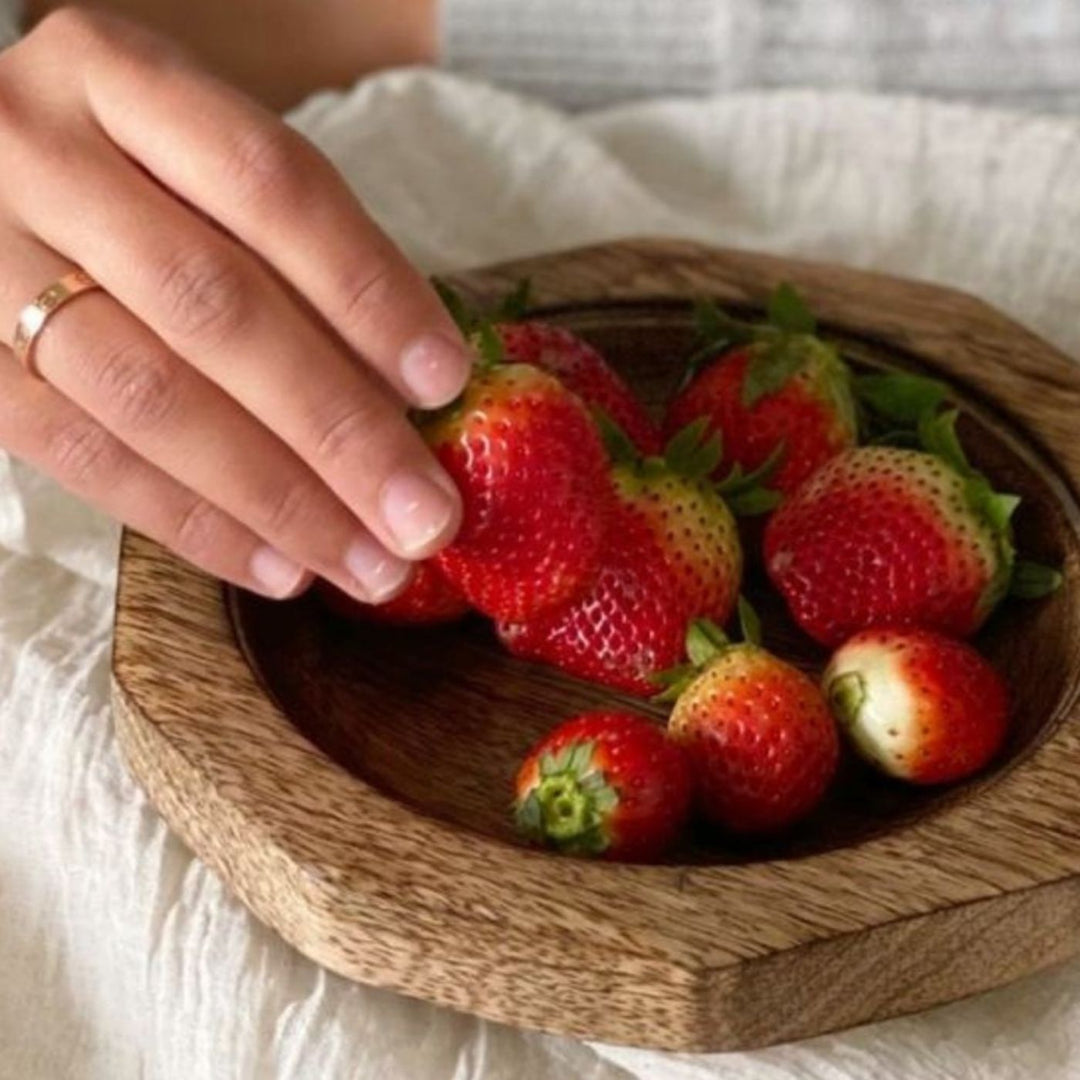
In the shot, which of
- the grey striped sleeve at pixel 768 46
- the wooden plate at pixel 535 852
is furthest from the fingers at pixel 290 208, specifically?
the grey striped sleeve at pixel 768 46

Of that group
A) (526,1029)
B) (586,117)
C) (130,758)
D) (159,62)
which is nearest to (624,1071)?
(526,1029)

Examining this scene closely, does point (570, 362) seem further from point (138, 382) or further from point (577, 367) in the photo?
point (138, 382)

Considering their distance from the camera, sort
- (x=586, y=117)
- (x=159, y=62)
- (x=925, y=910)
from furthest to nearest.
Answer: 1. (x=586, y=117)
2. (x=159, y=62)
3. (x=925, y=910)

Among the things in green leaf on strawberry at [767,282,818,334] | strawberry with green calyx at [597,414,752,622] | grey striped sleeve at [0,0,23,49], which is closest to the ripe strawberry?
strawberry with green calyx at [597,414,752,622]

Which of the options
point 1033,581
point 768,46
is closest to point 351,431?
point 1033,581

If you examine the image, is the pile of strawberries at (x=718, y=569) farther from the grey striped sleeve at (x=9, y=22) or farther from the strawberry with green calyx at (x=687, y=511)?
the grey striped sleeve at (x=9, y=22)

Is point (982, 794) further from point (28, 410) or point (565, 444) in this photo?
point (28, 410)

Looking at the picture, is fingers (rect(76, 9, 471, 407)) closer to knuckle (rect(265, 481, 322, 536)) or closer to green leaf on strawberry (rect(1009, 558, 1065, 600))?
knuckle (rect(265, 481, 322, 536))
